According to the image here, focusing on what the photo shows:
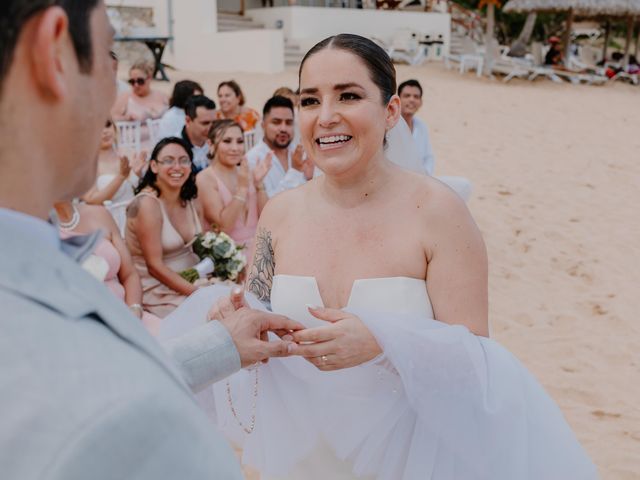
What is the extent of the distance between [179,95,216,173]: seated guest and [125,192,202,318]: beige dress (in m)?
1.64

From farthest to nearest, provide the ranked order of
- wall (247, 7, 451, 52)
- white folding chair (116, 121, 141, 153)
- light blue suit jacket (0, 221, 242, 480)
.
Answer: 1. wall (247, 7, 451, 52)
2. white folding chair (116, 121, 141, 153)
3. light blue suit jacket (0, 221, 242, 480)

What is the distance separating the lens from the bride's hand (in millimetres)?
1973

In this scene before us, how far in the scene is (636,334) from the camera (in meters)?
5.70

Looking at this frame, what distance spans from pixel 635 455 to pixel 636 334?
197 centimetres

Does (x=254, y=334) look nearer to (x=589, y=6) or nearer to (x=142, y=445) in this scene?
(x=142, y=445)

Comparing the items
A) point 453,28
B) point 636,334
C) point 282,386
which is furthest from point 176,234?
point 453,28

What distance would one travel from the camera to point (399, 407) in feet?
6.95

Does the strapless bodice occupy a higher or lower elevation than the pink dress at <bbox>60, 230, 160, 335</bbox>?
higher

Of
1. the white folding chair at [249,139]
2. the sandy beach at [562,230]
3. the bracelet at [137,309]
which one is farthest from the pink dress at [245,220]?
the white folding chair at [249,139]

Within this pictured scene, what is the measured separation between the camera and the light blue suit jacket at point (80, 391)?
2.18 feet

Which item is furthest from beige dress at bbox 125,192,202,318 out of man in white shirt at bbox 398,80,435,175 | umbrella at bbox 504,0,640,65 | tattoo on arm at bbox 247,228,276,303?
umbrella at bbox 504,0,640,65

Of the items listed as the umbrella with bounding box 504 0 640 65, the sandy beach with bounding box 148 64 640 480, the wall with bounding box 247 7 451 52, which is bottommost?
the sandy beach with bounding box 148 64 640 480

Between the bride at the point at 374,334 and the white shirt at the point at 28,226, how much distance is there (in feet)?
4.12

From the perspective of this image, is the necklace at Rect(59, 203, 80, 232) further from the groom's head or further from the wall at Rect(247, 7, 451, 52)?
the wall at Rect(247, 7, 451, 52)
